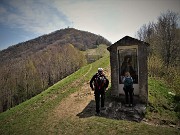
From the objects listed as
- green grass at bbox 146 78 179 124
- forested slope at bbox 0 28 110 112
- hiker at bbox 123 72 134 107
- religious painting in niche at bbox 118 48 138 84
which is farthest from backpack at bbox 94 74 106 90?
forested slope at bbox 0 28 110 112

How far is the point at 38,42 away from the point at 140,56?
565 feet

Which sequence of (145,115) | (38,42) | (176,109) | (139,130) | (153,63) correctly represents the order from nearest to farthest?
(139,130), (145,115), (176,109), (153,63), (38,42)

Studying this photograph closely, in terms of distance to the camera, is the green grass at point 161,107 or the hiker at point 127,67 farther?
the hiker at point 127,67

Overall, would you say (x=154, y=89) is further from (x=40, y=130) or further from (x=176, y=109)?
(x=40, y=130)

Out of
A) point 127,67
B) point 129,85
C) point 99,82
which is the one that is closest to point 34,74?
point 127,67

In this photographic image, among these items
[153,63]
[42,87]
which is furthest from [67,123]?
[42,87]

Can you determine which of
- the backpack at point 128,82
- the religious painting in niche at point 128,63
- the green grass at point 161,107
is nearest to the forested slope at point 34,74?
the religious painting in niche at point 128,63

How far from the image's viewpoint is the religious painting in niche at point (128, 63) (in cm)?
1360

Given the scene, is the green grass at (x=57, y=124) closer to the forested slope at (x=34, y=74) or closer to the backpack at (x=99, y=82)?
the backpack at (x=99, y=82)

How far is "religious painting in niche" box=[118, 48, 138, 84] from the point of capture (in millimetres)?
13602

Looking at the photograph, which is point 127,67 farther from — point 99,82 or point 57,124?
point 57,124

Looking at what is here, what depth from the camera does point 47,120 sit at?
1216 cm

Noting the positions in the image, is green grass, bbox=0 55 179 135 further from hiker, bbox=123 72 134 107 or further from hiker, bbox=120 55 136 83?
hiker, bbox=120 55 136 83

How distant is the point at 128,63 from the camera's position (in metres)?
13.8
